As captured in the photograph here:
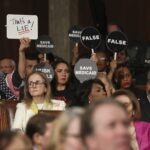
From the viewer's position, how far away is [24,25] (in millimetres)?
9789

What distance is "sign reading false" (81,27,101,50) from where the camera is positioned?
10438mm

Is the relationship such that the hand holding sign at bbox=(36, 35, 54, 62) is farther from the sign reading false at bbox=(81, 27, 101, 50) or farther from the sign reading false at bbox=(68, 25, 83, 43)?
the sign reading false at bbox=(68, 25, 83, 43)

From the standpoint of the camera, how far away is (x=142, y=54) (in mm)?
13141

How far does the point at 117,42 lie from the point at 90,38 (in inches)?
15.2

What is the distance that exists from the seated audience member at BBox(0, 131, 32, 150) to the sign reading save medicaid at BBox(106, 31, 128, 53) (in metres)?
6.13

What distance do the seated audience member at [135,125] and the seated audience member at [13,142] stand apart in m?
2.52

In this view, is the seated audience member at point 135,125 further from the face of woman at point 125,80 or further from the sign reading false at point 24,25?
the sign reading false at point 24,25

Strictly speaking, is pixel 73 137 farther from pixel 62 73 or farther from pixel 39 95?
pixel 62 73

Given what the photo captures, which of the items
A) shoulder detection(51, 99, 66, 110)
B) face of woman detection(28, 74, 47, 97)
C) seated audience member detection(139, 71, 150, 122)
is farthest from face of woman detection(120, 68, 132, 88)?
face of woman detection(28, 74, 47, 97)

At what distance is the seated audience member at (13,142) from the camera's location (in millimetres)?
4344

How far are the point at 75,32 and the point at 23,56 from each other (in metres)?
1.90

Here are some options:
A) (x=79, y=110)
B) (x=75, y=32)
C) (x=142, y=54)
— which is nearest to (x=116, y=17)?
(x=142, y=54)

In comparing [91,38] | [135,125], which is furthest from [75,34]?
[135,125]

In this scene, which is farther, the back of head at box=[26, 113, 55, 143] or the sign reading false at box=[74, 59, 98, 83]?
the sign reading false at box=[74, 59, 98, 83]
